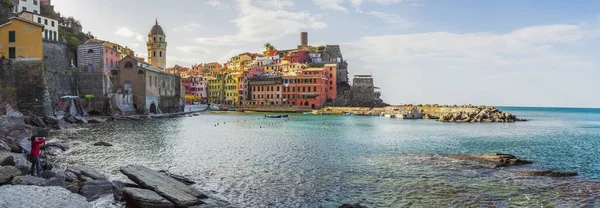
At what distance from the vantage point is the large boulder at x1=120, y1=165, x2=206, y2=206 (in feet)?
38.9

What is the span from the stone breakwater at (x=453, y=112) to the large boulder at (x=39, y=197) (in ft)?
195

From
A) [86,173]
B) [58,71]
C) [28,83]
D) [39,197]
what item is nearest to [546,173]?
[86,173]

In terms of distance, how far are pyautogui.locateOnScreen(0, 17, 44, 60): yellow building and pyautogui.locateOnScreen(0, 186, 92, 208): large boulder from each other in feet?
117

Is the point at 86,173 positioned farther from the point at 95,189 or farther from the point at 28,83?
the point at 28,83

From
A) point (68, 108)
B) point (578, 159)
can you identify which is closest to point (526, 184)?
point (578, 159)

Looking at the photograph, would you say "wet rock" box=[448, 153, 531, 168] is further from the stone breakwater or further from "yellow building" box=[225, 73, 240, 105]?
"yellow building" box=[225, 73, 240, 105]

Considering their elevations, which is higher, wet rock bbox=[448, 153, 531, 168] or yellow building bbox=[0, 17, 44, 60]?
yellow building bbox=[0, 17, 44, 60]

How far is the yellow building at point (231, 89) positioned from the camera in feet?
331

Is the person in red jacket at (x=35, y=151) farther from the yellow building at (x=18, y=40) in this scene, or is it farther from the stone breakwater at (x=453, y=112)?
the stone breakwater at (x=453, y=112)

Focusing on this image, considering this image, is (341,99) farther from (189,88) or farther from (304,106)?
(189,88)

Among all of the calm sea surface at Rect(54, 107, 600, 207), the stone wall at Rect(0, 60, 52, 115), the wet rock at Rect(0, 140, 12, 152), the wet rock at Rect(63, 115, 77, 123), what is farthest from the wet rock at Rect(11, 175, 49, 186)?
the wet rock at Rect(63, 115, 77, 123)

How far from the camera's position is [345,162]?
67.1 feet

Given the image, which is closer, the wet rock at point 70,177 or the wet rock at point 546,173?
the wet rock at point 70,177

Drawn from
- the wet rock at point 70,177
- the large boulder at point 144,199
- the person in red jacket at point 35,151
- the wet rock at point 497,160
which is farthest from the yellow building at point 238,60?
the large boulder at point 144,199
